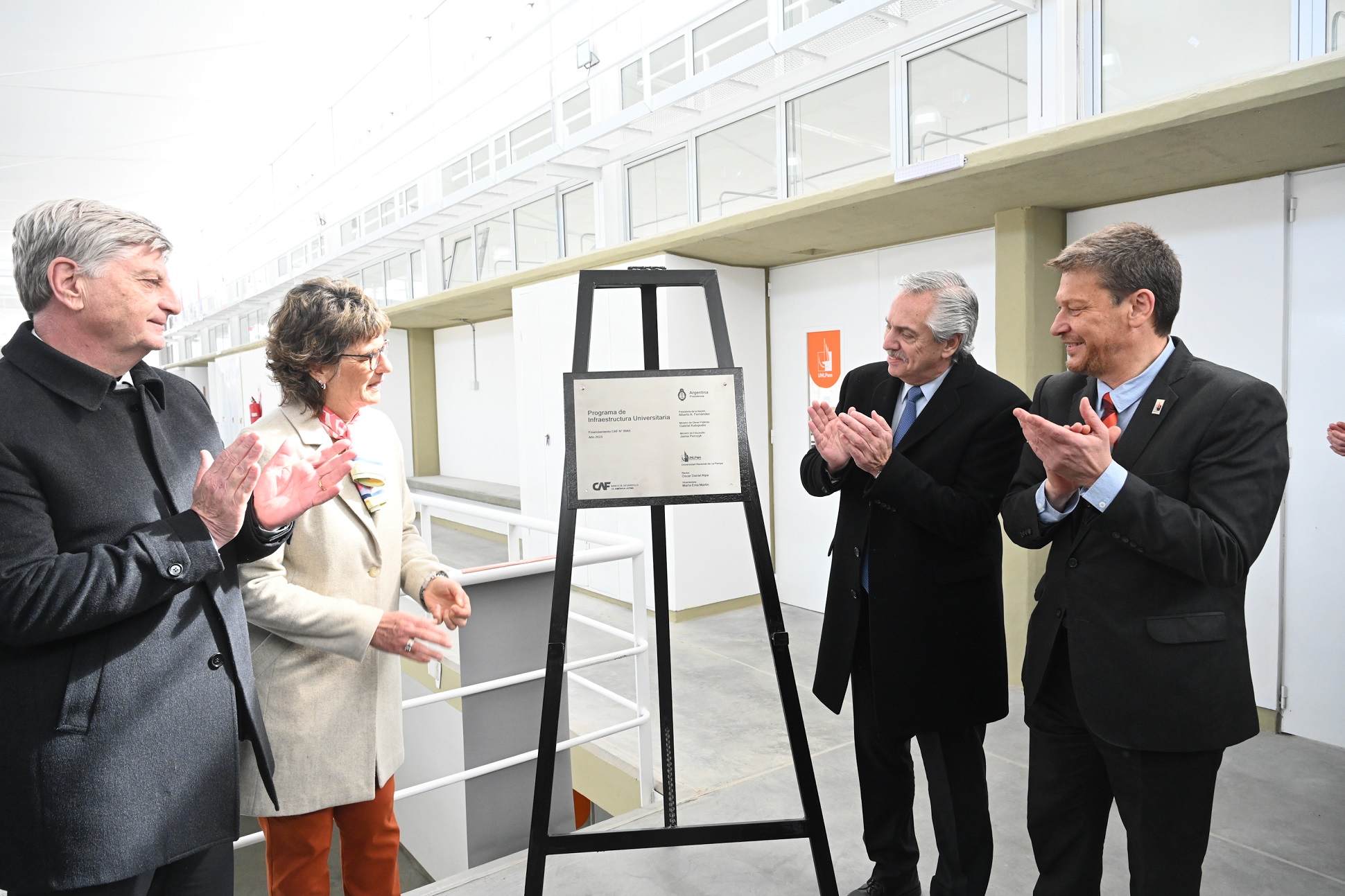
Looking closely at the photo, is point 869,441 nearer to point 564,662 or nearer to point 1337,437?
point 564,662

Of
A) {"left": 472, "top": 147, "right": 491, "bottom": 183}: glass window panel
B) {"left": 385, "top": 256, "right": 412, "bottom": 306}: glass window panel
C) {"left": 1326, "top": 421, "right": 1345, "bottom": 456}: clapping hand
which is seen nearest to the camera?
{"left": 1326, "top": 421, "right": 1345, "bottom": 456}: clapping hand

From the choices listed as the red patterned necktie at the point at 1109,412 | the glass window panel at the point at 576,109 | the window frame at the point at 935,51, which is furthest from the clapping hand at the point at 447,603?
the glass window panel at the point at 576,109

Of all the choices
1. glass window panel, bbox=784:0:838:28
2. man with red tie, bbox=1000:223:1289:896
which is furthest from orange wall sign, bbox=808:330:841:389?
man with red tie, bbox=1000:223:1289:896

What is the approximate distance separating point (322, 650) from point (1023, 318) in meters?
3.61

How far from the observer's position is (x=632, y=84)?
5656 millimetres

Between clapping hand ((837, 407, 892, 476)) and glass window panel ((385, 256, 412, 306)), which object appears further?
glass window panel ((385, 256, 412, 306))

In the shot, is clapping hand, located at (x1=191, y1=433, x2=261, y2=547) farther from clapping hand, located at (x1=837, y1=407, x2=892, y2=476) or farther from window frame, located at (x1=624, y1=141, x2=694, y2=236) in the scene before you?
window frame, located at (x1=624, y1=141, x2=694, y2=236)

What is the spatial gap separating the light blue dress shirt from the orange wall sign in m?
3.63

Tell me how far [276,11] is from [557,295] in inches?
120

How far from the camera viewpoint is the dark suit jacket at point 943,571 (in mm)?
2057

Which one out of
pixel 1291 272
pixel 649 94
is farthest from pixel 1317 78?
pixel 649 94

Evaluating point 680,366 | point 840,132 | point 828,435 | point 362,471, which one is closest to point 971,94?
point 840,132

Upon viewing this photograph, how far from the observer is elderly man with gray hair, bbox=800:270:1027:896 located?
206 cm

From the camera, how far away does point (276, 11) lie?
6.11 m
